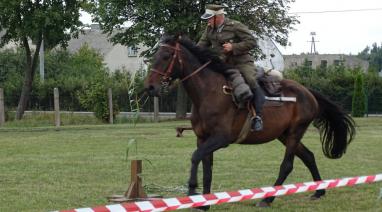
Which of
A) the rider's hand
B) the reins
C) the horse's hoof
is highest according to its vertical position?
the rider's hand

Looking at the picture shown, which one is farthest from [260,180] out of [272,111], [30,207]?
[30,207]

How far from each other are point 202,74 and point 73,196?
9.03ft

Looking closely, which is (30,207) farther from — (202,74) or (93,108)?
(93,108)

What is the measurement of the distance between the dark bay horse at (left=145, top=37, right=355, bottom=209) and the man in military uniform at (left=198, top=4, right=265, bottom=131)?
21 cm

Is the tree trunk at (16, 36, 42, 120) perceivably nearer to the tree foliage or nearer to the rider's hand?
the tree foliage

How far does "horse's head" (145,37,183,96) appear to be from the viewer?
28.9ft

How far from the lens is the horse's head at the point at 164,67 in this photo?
347 inches

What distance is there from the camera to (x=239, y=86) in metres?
9.20

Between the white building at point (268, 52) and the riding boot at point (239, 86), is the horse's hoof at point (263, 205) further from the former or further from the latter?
the white building at point (268, 52)

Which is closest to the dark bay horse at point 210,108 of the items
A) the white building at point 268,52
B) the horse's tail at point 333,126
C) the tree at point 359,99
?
the horse's tail at point 333,126

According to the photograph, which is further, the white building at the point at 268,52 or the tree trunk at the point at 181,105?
the white building at the point at 268,52

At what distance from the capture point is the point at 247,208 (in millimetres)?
9273

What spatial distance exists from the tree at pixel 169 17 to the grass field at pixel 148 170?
15.0 meters

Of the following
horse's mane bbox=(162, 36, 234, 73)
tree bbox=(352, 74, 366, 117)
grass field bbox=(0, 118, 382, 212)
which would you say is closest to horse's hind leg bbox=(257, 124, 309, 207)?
grass field bbox=(0, 118, 382, 212)
